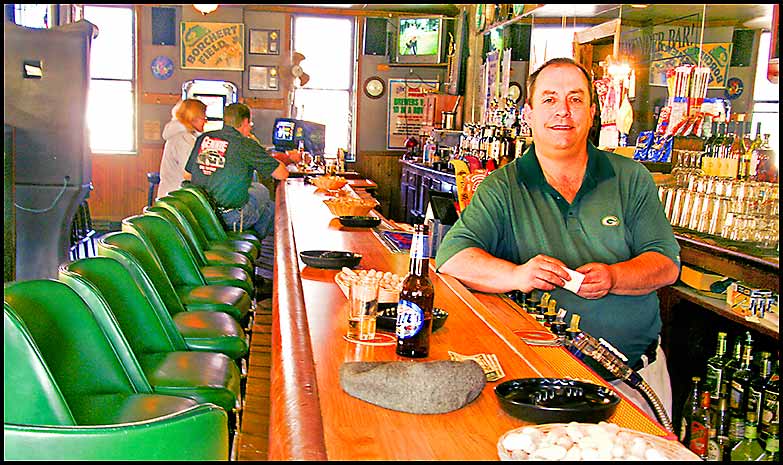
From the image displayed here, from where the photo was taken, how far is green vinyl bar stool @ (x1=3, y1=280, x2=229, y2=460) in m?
1.65

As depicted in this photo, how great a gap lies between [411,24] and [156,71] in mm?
3861

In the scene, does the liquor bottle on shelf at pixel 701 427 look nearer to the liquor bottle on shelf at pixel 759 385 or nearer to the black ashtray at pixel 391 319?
the liquor bottle on shelf at pixel 759 385

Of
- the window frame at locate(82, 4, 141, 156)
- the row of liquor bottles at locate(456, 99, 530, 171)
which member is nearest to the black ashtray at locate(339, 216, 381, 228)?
the row of liquor bottles at locate(456, 99, 530, 171)

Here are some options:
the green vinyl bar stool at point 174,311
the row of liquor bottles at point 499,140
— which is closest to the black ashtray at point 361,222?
the green vinyl bar stool at point 174,311

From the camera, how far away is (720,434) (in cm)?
324

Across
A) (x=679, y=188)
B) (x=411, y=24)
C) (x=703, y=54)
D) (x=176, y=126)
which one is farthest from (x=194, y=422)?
(x=411, y=24)

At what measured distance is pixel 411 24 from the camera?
12.1 m

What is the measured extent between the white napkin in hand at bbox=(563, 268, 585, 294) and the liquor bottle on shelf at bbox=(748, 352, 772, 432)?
1.33 m

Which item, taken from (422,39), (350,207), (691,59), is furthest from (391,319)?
(422,39)

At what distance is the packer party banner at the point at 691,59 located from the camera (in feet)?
15.1

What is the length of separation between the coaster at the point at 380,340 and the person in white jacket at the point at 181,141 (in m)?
5.57

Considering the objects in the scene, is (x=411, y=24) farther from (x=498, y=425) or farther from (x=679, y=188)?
(x=498, y=425)

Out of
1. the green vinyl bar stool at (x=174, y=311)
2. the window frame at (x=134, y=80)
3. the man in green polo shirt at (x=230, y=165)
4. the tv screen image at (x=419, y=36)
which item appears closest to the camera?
the green vinyl bar stool at (x=174, y=311)

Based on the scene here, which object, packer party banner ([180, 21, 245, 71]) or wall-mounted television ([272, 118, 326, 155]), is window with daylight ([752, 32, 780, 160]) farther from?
packer party banner ([180, 21, 245, 71])
